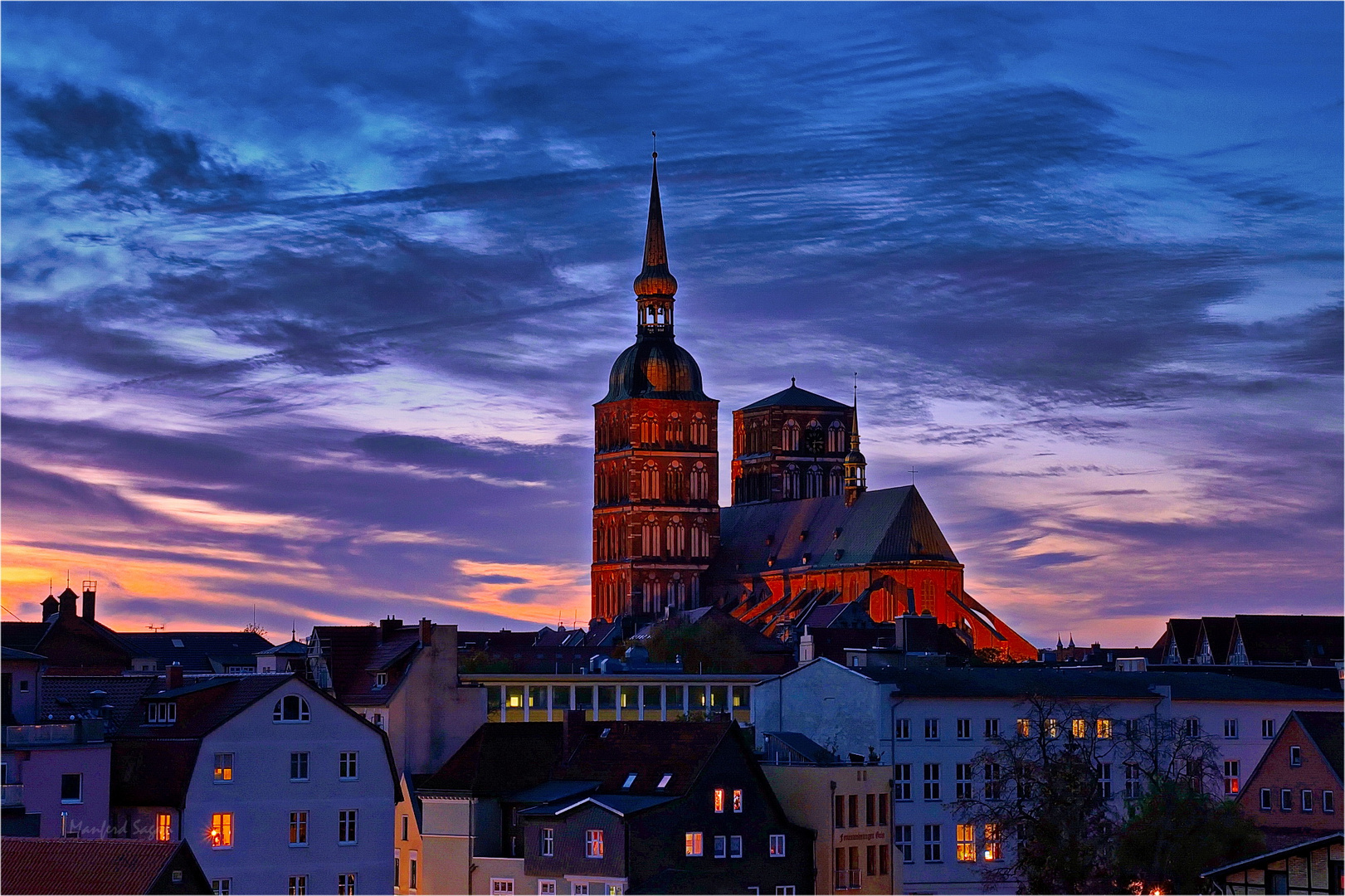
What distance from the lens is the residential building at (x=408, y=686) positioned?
90688 mm

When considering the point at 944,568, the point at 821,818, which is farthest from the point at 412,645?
the point at 944,568

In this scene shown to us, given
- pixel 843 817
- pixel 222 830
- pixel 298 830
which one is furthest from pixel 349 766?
pixel 843 817

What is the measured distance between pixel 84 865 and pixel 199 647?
11132 centimetres

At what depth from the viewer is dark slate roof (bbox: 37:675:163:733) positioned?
67000 millimetres

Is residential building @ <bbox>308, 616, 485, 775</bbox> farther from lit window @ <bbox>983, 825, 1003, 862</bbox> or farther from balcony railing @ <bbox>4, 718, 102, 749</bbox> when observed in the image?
balcony railing @ <bbox>4, 718, 102, 749</bbox>

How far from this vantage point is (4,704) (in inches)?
2511

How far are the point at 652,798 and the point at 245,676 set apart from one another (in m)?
14.5

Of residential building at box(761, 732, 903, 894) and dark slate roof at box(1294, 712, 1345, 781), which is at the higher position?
dark slate roof at box(1294, 712, 1345, 781)

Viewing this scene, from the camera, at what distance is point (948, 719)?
318 feet

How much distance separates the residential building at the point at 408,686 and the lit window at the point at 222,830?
1023 inches

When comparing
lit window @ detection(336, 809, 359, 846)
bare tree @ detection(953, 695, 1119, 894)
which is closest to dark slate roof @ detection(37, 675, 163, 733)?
lit window @ detection(336, 809, 359, 846)

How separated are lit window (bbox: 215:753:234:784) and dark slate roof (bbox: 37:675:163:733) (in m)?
3.78

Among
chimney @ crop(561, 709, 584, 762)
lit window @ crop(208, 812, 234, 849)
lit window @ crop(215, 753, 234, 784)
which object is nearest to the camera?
lit window @ crop(208, 812, 234, 849)

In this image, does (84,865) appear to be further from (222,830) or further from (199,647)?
(199,647)
